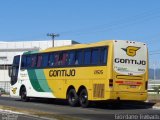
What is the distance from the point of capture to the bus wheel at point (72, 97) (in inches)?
1111

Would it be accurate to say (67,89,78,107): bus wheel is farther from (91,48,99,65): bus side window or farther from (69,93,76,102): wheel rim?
(91,48,99,65): bus side window

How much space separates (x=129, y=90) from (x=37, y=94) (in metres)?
8.70

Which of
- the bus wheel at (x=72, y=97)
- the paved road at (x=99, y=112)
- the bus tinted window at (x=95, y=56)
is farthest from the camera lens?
the bus wheel at (x=72, y=97)

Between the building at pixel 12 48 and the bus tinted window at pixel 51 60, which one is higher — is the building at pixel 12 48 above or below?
above

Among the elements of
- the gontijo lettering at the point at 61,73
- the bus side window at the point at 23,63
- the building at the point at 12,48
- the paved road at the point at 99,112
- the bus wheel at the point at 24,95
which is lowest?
the paved road at the point at 99,112

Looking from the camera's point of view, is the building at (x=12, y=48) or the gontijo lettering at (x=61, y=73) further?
Answer: the building at (x=12, y=48)

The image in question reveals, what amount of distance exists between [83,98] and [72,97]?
1.36 meters

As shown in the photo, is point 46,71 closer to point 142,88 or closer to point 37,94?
point 37,94

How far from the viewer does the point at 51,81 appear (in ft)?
103

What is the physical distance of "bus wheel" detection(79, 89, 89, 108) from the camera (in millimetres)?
27128

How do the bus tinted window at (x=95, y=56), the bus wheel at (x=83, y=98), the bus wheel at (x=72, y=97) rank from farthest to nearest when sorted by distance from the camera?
the bus wheel at (x=72, y=97), the bus wheel at (x=83, y=98), the bus tinted window at (x=95, y=56)

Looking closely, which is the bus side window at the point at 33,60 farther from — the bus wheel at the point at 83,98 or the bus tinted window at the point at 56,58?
the bus wheel at the point at 83,98

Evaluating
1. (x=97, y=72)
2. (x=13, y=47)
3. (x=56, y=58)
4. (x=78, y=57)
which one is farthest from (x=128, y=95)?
(x=13, y=47)

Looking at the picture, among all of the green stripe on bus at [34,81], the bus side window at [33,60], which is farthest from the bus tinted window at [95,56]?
the bus side window at [33,60]
